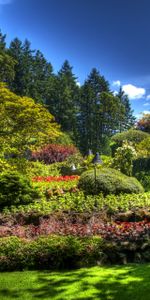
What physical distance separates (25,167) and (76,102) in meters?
46.8

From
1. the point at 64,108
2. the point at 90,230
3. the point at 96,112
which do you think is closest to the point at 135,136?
the point at 64,108

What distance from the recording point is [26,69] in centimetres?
5738

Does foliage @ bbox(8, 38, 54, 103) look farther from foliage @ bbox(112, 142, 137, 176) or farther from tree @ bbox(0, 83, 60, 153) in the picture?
tree @ bbox(0, 83, 60, 153)

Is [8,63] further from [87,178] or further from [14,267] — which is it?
[14,267]

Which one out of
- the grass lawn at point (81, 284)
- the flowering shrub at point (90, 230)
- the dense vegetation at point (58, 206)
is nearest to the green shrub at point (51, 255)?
the dense vegetation at point (58, 206)

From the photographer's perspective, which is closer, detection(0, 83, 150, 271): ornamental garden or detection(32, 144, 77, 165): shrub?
detection(0, 83, 150, 271): ornamental garden

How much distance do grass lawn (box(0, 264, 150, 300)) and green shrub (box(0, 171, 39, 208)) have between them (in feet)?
19.0

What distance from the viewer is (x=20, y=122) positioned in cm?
1216

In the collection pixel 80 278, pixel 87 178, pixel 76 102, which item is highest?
pixel 76 102

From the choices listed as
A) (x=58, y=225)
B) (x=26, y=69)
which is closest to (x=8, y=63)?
(x=26, y=69)

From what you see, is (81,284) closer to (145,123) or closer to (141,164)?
(141,164)

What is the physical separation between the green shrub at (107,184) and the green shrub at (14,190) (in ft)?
6.22

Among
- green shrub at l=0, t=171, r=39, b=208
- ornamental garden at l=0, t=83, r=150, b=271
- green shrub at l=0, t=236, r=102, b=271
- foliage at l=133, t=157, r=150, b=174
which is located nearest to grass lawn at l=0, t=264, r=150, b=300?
green shrub at l=0, t=236, r=102, b=271

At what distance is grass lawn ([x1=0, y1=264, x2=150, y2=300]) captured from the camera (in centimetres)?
637
